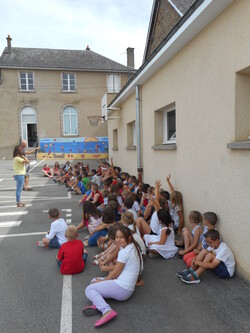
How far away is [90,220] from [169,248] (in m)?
1.82

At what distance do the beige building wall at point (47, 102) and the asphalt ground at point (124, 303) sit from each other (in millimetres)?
22931

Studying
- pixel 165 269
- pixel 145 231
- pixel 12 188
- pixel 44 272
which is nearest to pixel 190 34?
pixel 145 231

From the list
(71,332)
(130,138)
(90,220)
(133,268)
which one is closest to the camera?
(71,332)

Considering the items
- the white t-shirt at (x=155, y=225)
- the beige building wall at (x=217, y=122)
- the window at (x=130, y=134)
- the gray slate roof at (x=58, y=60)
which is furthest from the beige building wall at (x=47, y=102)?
the white t-shirt at (x=155, y=225)

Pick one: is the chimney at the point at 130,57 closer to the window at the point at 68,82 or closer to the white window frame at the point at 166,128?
the window at the point at 68,82

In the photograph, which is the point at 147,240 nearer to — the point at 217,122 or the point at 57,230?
the point at 57,230

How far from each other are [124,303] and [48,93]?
85.0 ft

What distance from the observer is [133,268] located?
3.05 meters

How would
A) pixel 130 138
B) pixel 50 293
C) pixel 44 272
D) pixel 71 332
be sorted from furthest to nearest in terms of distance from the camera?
1. pixel 130 138
2. pixel 44 272
3. pixel 50 293
4. pixel 71 332

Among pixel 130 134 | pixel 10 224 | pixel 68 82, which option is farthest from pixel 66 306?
pixel 68 82

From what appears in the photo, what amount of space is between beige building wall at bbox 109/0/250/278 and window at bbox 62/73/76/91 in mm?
22600

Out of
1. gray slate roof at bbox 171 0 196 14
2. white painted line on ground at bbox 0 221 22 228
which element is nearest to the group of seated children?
white painted line on ground at bbox 0 221 22 228

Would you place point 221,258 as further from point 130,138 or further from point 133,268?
point 130,138

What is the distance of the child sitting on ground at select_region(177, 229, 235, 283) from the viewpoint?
3.48 m
